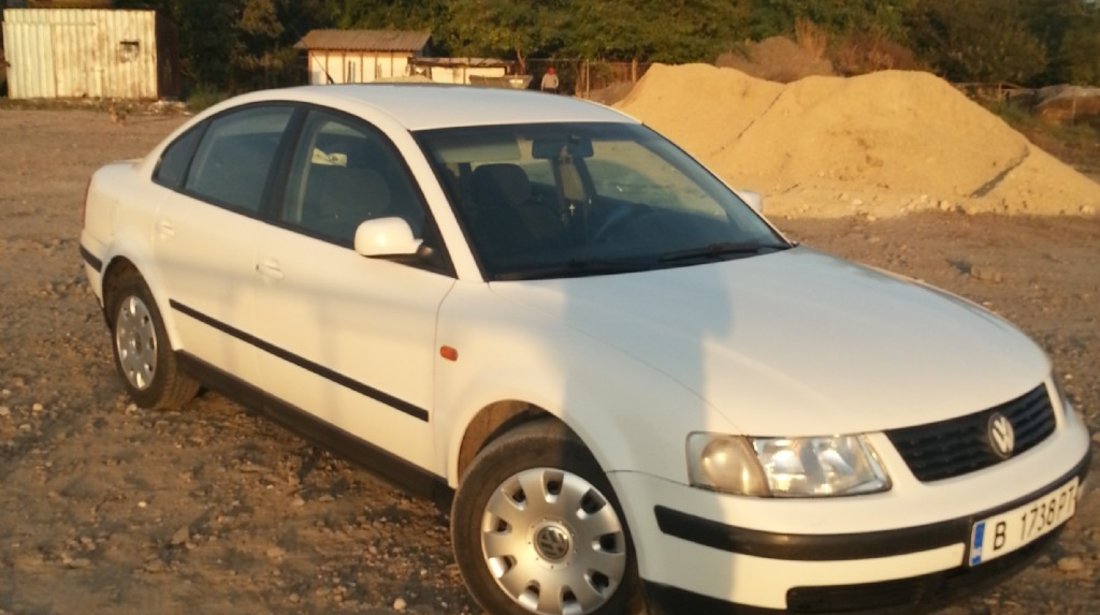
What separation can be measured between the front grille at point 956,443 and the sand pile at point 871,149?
11.2m

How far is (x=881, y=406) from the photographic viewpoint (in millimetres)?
3432

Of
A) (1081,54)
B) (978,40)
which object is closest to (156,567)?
(978,40)

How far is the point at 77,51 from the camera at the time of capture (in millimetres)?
33469

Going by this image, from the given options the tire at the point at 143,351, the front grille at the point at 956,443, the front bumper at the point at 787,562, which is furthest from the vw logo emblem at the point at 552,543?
the tire at the point at 143,351

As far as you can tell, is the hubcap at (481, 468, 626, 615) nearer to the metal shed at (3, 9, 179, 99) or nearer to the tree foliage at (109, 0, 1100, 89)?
the tree foliage at (109, 0, 1100, 89)

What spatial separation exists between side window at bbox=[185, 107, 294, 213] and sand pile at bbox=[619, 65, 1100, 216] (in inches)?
404

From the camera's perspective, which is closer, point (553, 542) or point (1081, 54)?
point (553, 542)

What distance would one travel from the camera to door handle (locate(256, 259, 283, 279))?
4.77 m

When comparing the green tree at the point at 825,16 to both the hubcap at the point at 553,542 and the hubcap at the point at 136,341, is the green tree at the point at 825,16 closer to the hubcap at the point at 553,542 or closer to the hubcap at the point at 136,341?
the hubcap at the point at 136,341

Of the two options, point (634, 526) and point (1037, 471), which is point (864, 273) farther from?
point (634, 526)

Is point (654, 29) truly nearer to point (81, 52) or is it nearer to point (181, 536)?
point (81, 52)

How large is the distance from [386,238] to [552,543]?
1.16 metres

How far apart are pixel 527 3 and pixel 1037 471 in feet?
125

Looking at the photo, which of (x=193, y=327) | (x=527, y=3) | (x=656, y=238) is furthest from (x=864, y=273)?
(x=527, y=3)
